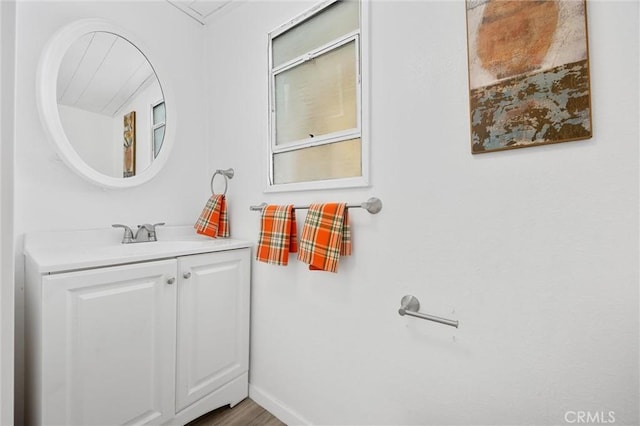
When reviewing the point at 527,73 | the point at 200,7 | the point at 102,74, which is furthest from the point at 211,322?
the point at 200,7

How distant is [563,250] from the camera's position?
2.36 ft

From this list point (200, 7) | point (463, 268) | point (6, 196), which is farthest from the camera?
point (200, 7)

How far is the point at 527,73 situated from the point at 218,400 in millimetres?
1797

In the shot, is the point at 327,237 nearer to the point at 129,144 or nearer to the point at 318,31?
the point at 318,31

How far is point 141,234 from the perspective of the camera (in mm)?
1429

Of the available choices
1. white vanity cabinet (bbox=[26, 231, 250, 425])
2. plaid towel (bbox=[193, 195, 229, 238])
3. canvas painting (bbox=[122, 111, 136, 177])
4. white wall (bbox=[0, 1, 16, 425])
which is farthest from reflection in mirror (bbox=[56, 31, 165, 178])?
white wall (bbox=[0, 1, 16, 425])

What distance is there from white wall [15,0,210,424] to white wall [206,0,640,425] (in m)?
0.77

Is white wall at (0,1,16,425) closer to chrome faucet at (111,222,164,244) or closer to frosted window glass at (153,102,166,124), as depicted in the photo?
chrome faucet at (111,222,164,244)

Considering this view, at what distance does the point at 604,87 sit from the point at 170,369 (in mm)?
1726

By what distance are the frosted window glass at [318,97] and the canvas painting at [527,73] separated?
46cm

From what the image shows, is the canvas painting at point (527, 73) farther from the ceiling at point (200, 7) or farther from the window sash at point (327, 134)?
the ceiling at point (200, 7)

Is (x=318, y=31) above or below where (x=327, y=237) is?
above

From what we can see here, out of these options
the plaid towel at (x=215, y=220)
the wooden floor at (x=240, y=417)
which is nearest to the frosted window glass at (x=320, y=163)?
the plaid towel at (x=215, y=220)

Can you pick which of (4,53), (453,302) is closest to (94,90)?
(4,53)
